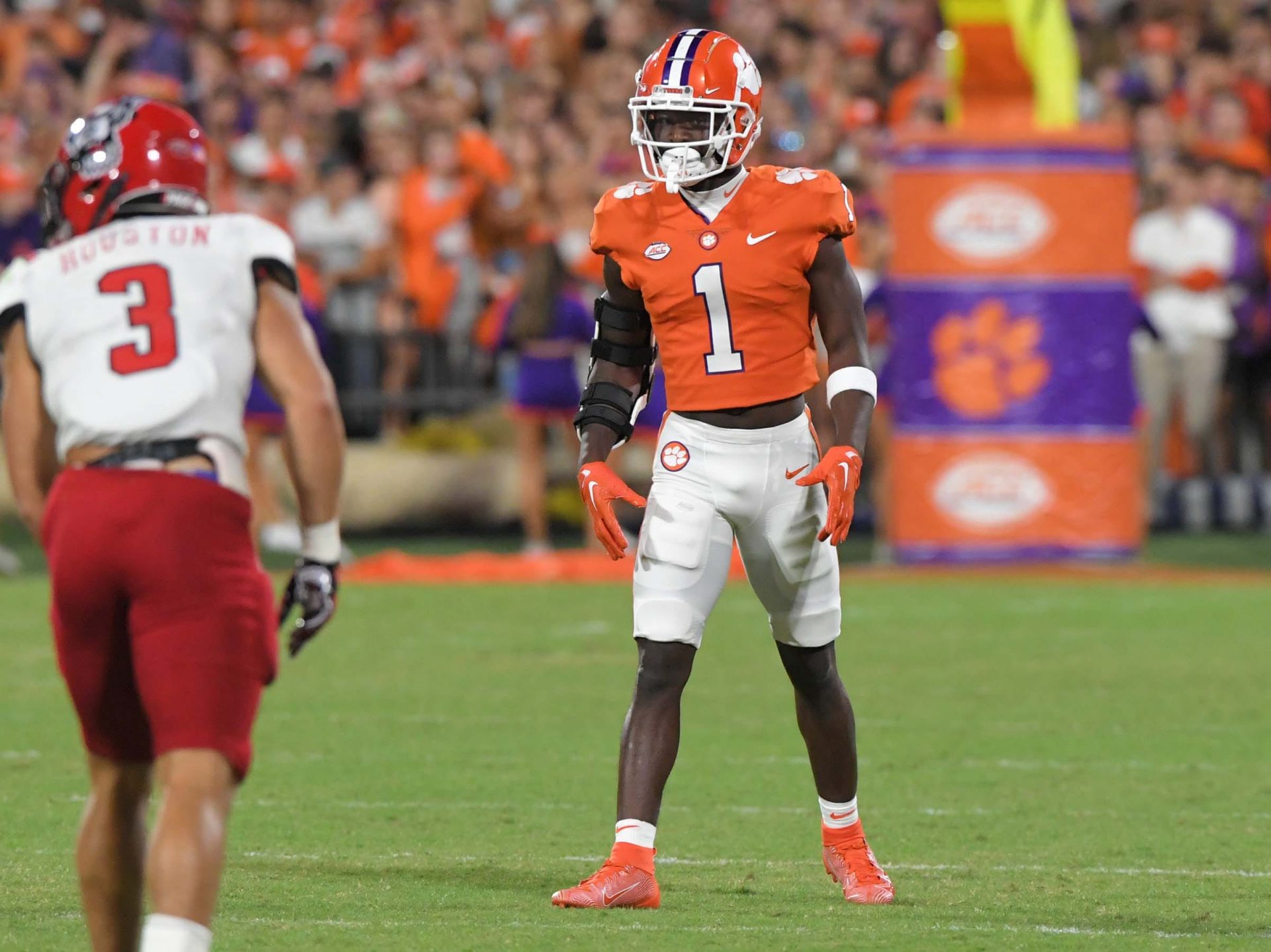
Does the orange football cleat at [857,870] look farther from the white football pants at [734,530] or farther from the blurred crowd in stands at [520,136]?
the blurred crowd in stands at [520,136]

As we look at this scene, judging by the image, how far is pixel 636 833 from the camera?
5.15 m

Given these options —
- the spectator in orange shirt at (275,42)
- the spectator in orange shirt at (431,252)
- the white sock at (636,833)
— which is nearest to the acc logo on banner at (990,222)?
the spectator in orange shirt at (431,252)

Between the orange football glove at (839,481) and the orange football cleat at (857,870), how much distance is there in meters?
0.72

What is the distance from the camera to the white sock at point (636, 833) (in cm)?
515

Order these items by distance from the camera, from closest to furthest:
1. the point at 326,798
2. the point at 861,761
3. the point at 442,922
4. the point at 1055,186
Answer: the point at 442,922, the point at 326,798, the point at 861,761, the point at 1055,186

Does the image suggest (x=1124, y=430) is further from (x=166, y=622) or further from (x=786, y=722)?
(x=166, y=622)

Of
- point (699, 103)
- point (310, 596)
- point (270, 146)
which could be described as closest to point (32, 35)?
point (270, 146)

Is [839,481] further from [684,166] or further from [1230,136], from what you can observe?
[1230,136]

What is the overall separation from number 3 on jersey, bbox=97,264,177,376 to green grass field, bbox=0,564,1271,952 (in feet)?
4.51

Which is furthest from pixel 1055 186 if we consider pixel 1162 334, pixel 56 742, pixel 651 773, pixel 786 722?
pixel 651 773

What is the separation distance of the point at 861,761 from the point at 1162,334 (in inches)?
326

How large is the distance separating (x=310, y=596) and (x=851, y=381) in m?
1.71

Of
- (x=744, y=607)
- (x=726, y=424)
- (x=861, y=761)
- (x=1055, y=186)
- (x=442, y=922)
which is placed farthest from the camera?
(x=1055, y=186)

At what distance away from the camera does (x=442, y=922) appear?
16.1 feet
